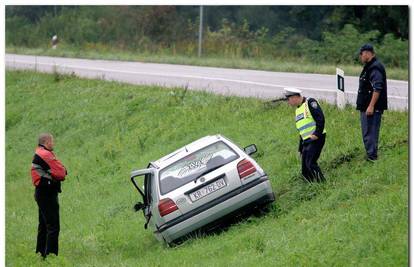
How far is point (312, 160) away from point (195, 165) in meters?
1.59

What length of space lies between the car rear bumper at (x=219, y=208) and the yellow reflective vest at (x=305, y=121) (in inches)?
33.0

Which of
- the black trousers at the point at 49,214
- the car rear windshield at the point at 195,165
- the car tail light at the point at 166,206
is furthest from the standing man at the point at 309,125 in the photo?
the black trousers at the point at 49,214

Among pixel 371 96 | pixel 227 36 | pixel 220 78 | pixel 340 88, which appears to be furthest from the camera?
pixel 227 36

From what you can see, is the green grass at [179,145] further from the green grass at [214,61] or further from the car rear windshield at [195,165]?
the green grass at [214,61]

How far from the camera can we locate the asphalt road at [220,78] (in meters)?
20.2

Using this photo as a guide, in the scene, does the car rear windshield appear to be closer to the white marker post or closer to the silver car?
the silver car

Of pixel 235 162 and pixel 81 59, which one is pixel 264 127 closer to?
pixel 235 162

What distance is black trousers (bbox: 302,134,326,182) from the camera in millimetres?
12008

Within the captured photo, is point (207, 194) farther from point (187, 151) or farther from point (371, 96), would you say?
point (371, 96)

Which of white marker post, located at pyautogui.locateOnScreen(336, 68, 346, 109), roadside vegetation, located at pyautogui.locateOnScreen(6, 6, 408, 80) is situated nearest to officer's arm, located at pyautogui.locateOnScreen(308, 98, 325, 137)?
white marker post, located at pyautogui.locateOnScreen(336, 68, 346, 109)

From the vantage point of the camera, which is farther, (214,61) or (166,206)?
(214,61)

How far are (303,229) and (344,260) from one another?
152 centimetres

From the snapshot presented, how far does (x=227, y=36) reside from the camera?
129ft

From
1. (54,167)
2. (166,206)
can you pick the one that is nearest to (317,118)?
(166,206)
